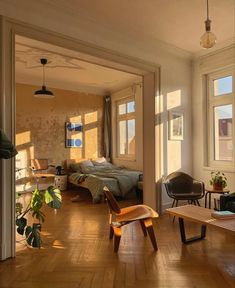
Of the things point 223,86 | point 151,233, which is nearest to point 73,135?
point 223,86

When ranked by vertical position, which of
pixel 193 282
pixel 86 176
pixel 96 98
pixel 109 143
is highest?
pixel 96 98

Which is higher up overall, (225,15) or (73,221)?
(225,15)

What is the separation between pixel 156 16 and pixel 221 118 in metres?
2.33

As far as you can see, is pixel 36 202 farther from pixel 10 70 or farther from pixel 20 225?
pixel 10 70

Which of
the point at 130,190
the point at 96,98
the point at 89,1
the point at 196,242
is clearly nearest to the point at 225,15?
the point at 89,1

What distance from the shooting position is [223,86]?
474 cm

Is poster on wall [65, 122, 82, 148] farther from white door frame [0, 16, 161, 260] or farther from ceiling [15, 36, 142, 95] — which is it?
white door frame [0, 16, 161, 260]

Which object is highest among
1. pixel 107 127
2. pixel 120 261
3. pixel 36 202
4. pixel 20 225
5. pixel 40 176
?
pixel 107 127

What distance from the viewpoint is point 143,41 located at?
14.0ft

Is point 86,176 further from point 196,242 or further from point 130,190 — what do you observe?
point 196,242

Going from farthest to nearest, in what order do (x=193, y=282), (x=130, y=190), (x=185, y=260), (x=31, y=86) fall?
1. (x=31, y=86)
2. (x=130, y=190)
3. (x=185, y=260)
4. (x=193, y=282)

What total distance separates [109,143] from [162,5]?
523cm

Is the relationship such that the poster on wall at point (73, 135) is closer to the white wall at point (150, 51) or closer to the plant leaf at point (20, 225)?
the white wall at point (150, 51)

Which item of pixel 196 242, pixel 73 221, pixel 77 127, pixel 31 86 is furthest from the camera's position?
pixel 77 127
